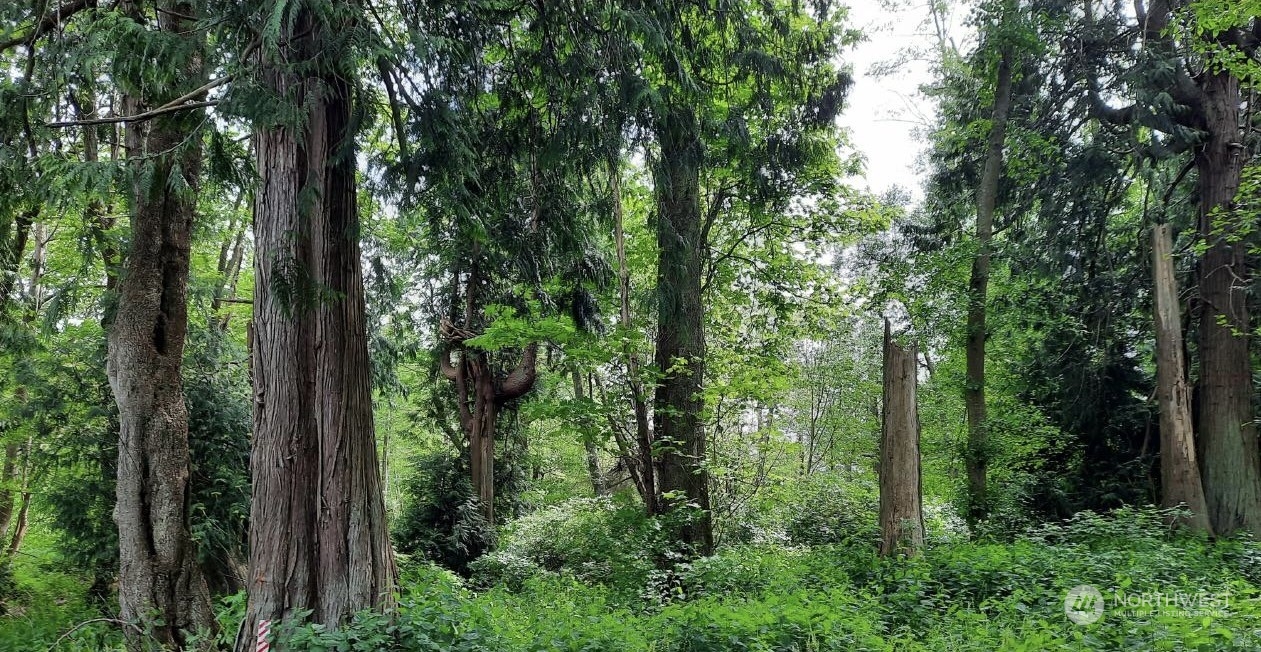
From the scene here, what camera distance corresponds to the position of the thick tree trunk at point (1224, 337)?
8.28 m

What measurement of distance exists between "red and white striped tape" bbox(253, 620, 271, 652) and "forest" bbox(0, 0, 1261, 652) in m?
0.03

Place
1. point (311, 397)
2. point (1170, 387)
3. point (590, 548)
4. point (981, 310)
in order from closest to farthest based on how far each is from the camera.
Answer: point (311, 397), point (1170, 387), point (590, 548), point (981, 310)

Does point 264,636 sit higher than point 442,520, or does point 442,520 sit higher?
point 264,636

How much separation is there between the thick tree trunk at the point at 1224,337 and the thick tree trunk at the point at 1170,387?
0.98 feet

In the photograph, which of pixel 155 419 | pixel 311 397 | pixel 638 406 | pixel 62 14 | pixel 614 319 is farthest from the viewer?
pixel 614 319

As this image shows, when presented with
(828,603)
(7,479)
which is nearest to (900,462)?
(828,603)

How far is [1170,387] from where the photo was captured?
851 cm

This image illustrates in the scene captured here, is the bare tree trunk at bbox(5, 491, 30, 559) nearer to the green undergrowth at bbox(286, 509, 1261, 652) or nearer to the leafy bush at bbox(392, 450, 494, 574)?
the leafy bush at bbox(392, 450, 494, 574)

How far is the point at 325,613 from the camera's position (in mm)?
4238

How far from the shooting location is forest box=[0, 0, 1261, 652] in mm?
4309

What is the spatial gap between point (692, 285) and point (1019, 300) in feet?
18.8

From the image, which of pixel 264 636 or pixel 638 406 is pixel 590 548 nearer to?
pixel 638 406

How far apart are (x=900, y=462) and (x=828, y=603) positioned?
2.30 meters

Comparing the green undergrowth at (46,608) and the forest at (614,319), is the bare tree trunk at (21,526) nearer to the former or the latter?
the forest at (614,319)
